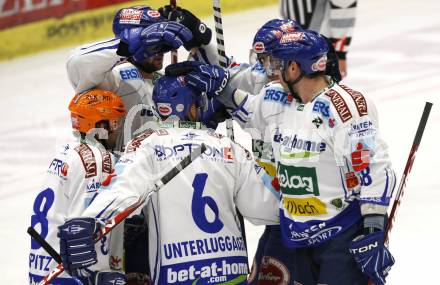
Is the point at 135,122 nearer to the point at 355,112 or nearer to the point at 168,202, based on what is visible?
the point at 168,202

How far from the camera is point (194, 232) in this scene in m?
4.84

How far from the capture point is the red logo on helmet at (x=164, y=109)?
16.1 ft

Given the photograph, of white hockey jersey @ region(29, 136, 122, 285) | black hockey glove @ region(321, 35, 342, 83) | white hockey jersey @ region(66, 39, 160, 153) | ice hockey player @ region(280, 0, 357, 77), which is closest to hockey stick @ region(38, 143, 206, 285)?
white hockey jersey @ region(29, 136, 122, 285)

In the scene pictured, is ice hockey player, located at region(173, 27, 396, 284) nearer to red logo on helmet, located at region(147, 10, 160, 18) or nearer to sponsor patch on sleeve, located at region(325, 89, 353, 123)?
sponsor patch on sleeve, located at region(325, 89, 353, 123)

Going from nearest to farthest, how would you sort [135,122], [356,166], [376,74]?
[356,166] → [135,122] → [376,74]

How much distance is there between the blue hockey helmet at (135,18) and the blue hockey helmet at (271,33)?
65 cm

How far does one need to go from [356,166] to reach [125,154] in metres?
0.92

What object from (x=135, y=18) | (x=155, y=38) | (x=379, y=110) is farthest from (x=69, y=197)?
(x=379, y=110)

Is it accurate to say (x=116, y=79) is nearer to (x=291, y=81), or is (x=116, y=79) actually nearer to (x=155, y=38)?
(x=155, y=38)

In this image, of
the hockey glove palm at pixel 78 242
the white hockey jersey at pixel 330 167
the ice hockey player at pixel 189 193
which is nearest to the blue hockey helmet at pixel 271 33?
the white hockey jersey at pixel 330 167

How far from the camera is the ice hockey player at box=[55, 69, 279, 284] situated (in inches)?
189

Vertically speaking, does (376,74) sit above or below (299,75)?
below

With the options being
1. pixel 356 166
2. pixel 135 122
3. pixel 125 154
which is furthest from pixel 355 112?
pixel 135 122

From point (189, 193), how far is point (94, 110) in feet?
2.37
